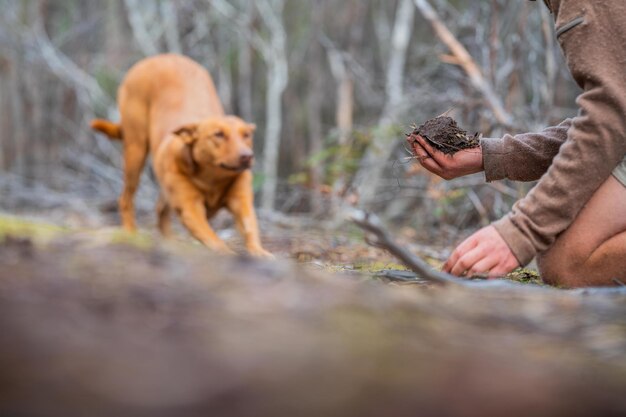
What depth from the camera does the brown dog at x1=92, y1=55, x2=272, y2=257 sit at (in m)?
4.83

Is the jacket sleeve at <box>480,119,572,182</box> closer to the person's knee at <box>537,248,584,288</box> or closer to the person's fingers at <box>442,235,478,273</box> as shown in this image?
the person's knee at <box>537,248,584,288</box>

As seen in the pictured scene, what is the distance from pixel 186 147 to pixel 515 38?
281 cm

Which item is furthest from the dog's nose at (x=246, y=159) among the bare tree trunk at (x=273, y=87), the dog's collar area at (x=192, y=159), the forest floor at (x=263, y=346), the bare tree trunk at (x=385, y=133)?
the bare tree trunk at (x=273, y=87)

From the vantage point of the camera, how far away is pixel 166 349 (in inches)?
35.2

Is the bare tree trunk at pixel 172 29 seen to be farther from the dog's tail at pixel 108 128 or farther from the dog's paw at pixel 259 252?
the dog's paw at pixel 259 252

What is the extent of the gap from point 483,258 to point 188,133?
330 cm

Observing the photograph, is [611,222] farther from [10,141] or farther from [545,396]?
[10,141]

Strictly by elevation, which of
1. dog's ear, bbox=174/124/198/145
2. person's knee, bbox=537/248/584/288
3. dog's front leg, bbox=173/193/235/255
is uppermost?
person's knee, bbox=537/248/584/288

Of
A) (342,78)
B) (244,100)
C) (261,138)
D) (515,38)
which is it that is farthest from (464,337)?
(261,138)

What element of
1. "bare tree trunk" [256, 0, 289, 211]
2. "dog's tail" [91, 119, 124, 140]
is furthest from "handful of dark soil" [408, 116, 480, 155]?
"bare tree trunk" [256, 0, 289, 211]

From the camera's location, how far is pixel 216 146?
16.1 feet

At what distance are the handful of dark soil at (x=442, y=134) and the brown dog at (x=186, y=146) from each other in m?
1.87

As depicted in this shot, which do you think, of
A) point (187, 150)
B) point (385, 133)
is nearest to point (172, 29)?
point (385, 133)

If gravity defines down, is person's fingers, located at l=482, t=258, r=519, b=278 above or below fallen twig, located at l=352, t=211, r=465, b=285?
below
